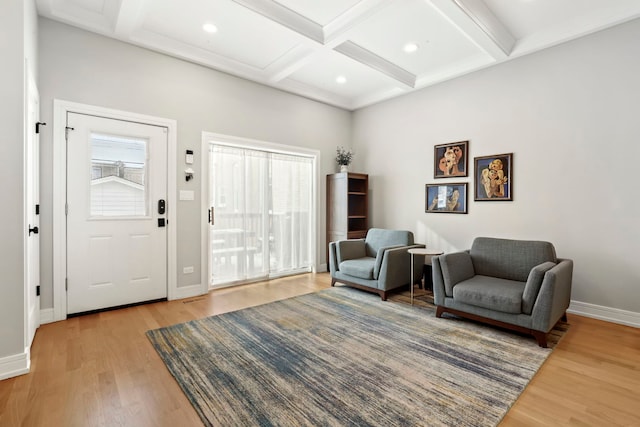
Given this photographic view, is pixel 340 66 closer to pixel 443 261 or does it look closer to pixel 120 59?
pixel 120 59

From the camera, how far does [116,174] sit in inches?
140

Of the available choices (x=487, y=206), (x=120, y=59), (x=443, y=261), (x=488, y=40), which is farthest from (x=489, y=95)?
(x=120, y=59)

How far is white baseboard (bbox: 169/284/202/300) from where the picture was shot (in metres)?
3.99

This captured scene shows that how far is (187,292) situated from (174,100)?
2542 millimetres

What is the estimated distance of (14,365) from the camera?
218 centimetres

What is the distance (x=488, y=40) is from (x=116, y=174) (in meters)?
4.60

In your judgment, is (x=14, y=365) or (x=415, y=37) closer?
(x=14, y=365)

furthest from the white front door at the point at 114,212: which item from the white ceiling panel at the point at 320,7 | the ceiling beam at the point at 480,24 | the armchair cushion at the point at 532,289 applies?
the armchair cushion at the point at 532,289

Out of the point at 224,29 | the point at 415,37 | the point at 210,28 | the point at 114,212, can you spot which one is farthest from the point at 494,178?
the point at 114,212

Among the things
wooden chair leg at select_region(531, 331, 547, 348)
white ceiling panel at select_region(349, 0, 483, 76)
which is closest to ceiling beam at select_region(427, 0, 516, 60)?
white ceiling panel at select_region(349, 0, 483, 76)

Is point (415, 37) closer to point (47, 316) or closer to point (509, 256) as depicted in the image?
point (509, 256)

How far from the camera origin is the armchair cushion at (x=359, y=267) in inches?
161

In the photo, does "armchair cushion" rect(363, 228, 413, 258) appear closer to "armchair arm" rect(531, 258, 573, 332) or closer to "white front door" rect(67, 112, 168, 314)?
"armchair arm" rect(531, 258, 573, 332)

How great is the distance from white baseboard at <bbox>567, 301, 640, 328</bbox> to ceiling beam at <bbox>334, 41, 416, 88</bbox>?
3.74m
